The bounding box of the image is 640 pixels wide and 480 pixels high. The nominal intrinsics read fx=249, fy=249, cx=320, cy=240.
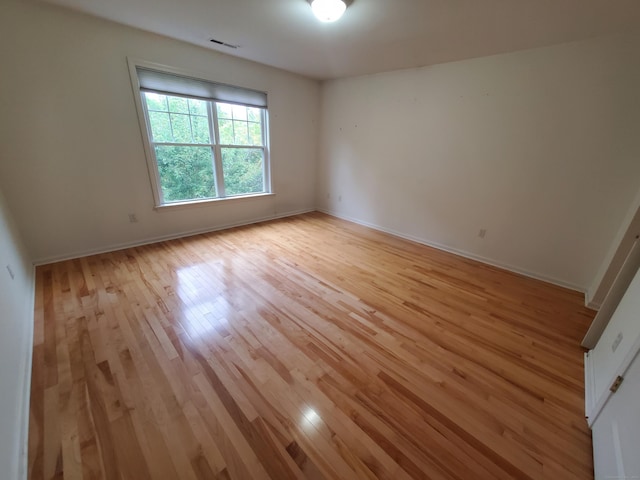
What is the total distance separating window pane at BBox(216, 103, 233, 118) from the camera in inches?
137

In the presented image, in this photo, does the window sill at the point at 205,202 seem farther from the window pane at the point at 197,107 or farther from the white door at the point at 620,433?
the white door at the point at 620,433

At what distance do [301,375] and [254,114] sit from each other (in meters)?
3.77

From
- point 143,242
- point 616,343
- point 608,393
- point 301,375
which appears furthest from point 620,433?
point 143,242

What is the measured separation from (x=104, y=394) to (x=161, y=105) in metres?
3.10

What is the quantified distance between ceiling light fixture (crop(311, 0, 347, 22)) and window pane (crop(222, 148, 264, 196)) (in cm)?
225

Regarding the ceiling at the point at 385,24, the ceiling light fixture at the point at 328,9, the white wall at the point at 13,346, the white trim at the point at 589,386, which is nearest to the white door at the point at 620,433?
the white trim at the point at 589,386

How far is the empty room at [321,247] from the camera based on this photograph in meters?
1.20

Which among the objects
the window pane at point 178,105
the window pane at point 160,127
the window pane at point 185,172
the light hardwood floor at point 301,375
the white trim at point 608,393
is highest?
the window pane at point 178,105

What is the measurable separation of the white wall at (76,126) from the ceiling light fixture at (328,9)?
56.3 inches

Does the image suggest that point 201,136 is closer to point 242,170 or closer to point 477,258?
point 242,170

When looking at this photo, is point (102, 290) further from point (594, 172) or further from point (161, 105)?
point (594, 172)

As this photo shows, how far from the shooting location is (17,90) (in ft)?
7.39

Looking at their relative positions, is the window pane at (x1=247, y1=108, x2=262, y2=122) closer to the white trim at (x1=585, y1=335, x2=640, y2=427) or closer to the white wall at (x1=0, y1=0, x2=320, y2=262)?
the white wall at (x1=0, y1=0, x2=320, y2=262)

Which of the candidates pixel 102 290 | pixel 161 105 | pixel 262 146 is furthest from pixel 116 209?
pixel 262 146
